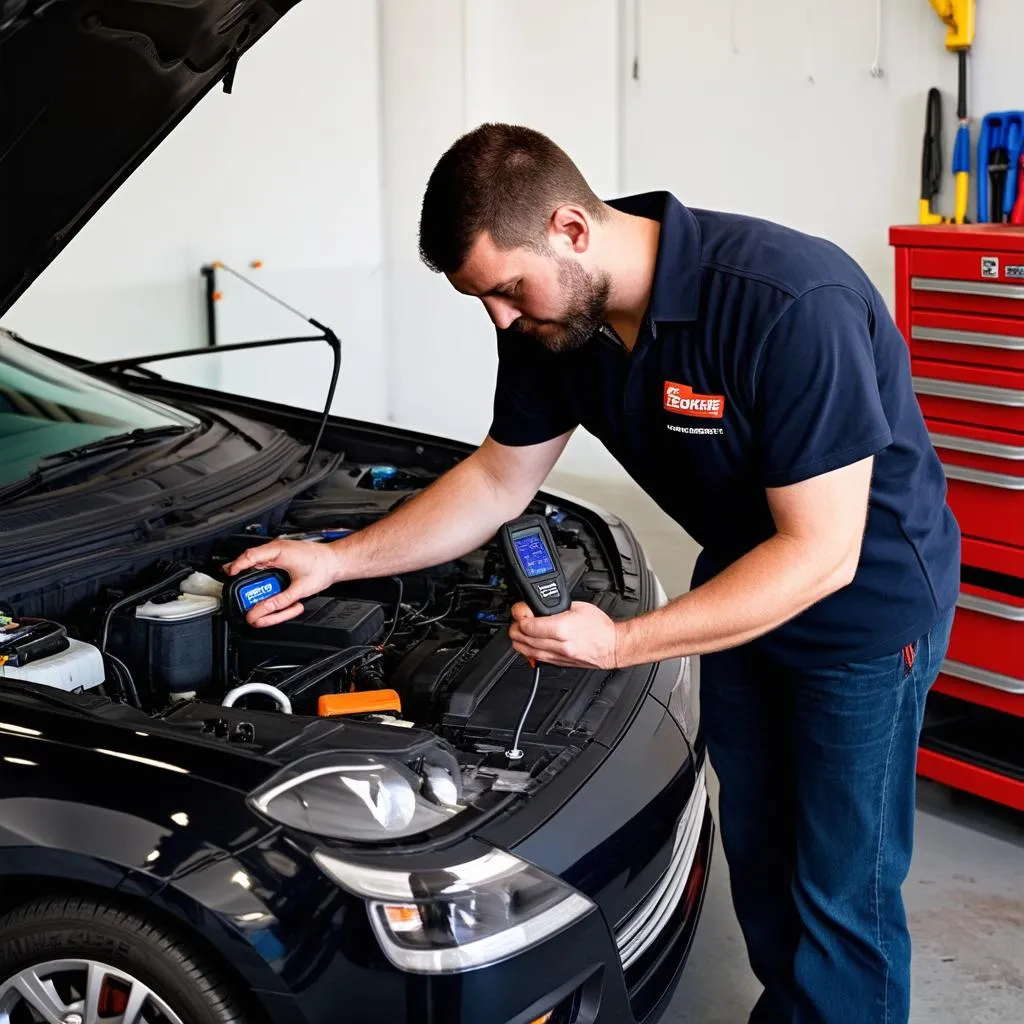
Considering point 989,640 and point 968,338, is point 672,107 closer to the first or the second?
point 968,338

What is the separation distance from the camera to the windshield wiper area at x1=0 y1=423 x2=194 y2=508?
228cm

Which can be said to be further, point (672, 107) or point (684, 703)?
point (672, 107)

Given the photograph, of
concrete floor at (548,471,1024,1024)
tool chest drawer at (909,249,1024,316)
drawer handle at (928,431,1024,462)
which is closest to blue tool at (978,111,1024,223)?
tool chest drawer at (909,249,1024,316)

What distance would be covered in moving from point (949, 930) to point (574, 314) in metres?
1.45

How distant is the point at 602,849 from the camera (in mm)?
1686

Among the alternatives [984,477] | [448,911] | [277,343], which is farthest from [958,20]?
[448,911]

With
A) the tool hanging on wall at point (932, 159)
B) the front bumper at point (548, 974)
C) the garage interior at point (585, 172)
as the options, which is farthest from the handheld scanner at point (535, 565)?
the tool hanging on wall at point (932, 159)

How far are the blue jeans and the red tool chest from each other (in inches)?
37.5

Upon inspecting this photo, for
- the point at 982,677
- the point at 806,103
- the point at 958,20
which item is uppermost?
the point at 958,20

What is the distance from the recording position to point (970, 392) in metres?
2.77

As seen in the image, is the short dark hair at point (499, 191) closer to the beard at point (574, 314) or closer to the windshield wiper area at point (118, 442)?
the beard at point (574, 314)

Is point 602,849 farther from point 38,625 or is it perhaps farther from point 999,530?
point 999,530

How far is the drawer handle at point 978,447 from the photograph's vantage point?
271 centimetres

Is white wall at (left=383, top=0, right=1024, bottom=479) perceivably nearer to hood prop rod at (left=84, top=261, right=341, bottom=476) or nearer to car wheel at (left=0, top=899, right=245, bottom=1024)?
hood prop rod at (left=84, top=261, right=341, bottom=476)
